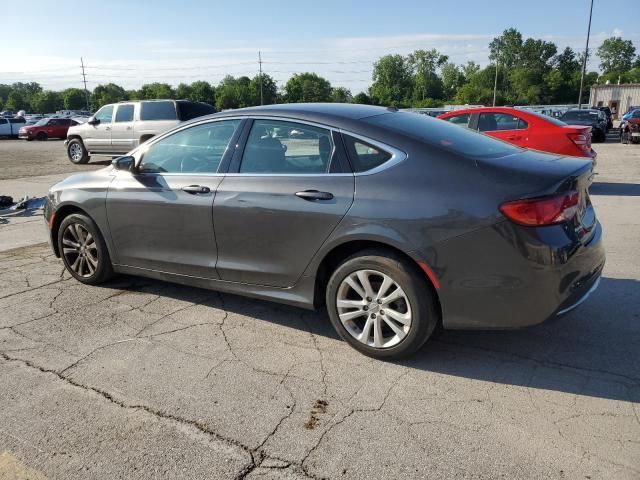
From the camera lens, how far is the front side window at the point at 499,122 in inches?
398

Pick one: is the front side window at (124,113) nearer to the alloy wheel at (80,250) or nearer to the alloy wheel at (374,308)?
the alloy wheel at (80,250)

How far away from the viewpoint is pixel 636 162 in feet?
51.8

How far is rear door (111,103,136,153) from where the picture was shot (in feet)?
51.9

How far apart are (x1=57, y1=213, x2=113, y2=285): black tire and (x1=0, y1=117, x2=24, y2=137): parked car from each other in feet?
121

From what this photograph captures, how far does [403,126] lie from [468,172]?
0.72 meters

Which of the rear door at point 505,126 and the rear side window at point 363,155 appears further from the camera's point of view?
the rear door at point 505,126

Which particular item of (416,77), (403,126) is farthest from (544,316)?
(416,77)

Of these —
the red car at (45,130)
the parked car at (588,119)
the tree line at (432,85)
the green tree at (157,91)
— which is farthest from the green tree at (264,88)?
the parked car at (588,119)

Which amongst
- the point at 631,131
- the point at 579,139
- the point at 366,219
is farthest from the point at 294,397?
the point at 631,131

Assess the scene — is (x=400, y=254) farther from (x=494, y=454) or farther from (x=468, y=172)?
(x=494, y=454)

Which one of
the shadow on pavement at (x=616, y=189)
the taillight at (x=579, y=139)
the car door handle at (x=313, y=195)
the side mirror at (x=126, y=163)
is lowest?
the shadow on pavement at (x=616, y=189)

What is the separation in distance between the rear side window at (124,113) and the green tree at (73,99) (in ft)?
368

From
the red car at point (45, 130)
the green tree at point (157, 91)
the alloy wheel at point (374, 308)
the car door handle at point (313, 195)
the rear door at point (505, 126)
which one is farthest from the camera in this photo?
the green tree at point (157, 91)

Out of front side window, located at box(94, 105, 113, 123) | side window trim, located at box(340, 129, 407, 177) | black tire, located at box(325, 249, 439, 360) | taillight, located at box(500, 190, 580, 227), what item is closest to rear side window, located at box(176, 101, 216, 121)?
front side window, located at box(94, 105, 113, 123)
